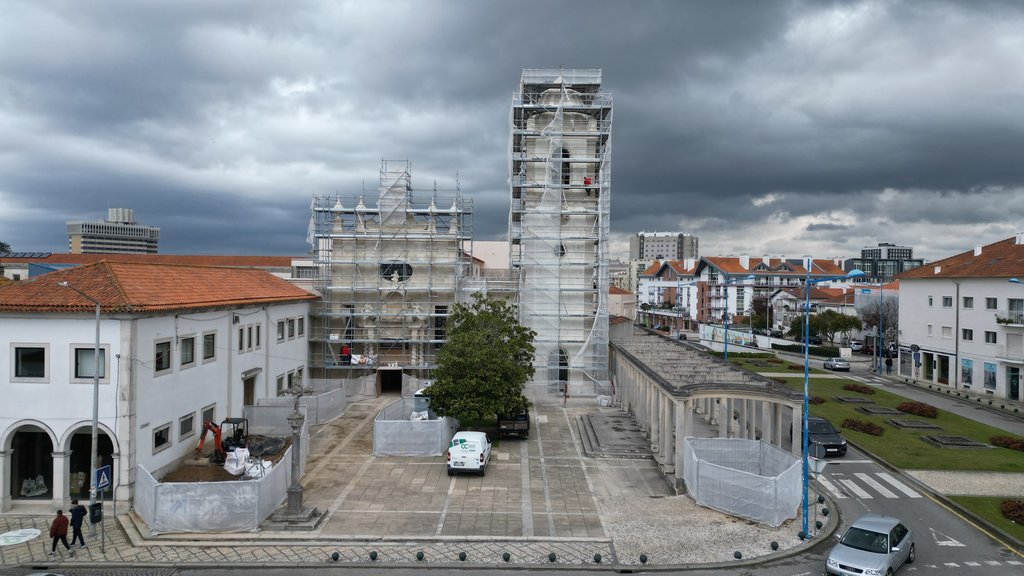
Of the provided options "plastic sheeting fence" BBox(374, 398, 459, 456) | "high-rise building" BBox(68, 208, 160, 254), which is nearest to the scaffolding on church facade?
"plastic sheeting fence" BBox(374, 398, 459, 456)

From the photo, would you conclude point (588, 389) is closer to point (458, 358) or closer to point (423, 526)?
point (458, 358)

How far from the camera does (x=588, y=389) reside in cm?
4356

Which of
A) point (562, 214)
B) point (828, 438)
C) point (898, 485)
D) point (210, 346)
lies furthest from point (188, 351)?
point (898, 485)

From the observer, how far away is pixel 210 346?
91.2ft

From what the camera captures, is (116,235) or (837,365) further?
(116,235)

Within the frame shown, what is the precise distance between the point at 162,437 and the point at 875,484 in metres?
27.6

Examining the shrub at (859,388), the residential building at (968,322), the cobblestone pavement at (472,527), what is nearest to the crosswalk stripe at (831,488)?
the cobblestone pavement at (472,527)

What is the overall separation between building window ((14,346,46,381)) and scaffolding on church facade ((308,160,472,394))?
72.0 ft

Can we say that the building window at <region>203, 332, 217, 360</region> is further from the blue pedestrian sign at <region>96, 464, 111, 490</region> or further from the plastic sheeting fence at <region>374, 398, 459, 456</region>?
the blue pedestrian sign at <region>96, 464, 111, 490</region>

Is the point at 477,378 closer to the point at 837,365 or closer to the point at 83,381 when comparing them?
the point at 83,381

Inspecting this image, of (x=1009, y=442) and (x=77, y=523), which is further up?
(x=77, y=523)

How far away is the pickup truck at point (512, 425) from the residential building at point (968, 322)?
34.2 m

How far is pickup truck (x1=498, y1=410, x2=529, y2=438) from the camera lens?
31594mm

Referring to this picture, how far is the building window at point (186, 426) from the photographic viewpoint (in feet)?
82.1
